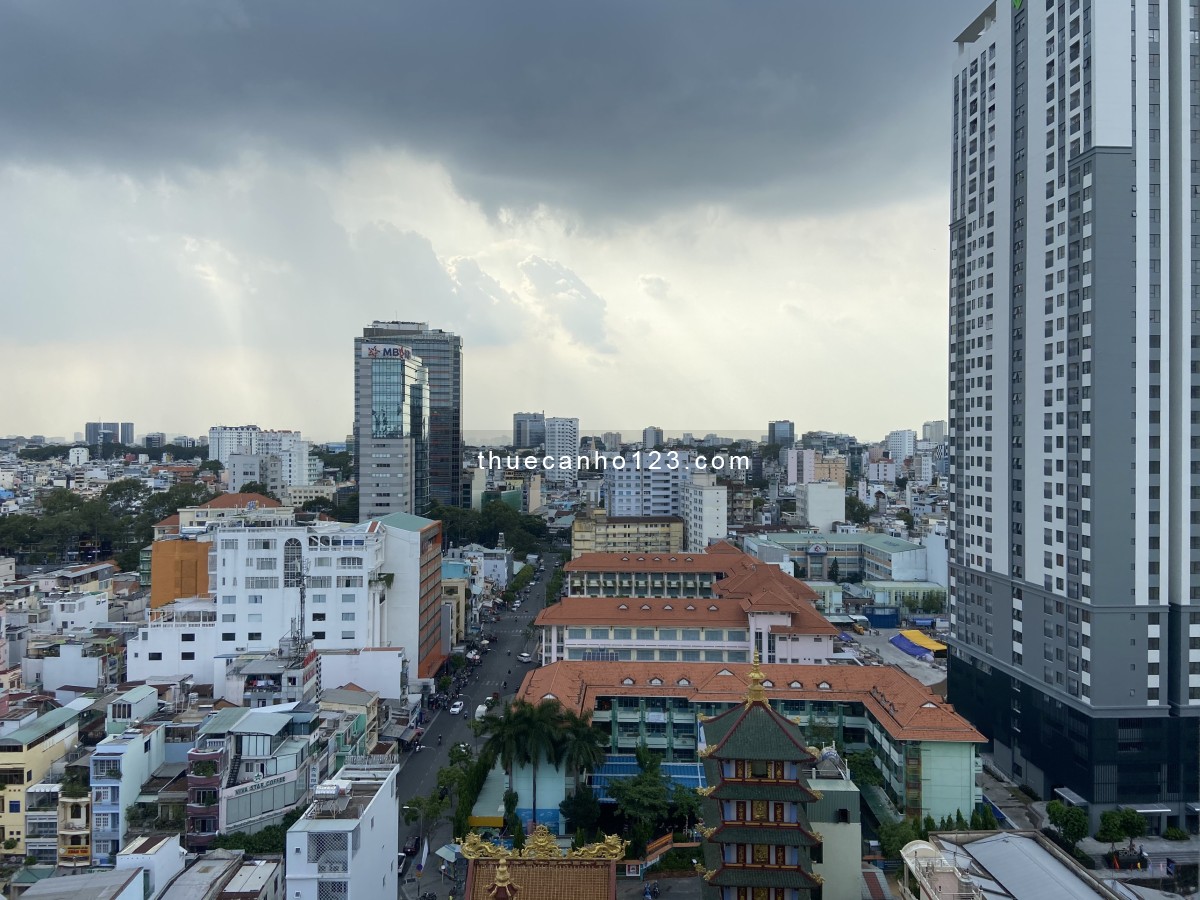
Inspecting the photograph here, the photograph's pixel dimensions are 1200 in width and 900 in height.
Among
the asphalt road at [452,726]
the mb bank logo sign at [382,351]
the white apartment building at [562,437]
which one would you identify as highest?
the mb bank logo sign at [382,351]

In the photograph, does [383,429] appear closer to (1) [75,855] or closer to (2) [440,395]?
(2) [440,395]

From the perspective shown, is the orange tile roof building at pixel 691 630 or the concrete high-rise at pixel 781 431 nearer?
the orange tile roof building at pixel 691 630

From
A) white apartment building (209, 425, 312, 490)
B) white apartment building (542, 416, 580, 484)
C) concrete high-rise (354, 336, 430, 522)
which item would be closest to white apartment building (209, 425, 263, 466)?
white apartment building (209, 425, 312, 490)

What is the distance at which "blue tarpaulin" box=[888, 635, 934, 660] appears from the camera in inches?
1741

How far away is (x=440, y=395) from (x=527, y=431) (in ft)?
356

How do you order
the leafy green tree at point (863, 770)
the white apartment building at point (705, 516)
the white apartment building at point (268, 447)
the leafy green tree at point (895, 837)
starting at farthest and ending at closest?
the white apartment building at point (268, 447) → the white apartment building at point (705, 516) → the leafy green tree at point (863, 770) → the leafy green tree at point (895, 837)

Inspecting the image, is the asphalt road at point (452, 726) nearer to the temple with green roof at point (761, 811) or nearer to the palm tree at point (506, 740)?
the palm tree at point (506, 740)

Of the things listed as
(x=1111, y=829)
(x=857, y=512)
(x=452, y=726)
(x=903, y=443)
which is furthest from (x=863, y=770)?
(x=903, y=443)

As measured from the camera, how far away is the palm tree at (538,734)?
22953mm

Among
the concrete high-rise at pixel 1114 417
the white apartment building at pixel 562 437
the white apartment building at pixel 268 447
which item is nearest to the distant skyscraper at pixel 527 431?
the white apartment building at pixel 562 437

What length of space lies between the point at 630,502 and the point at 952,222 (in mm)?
48176

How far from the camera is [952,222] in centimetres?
3391

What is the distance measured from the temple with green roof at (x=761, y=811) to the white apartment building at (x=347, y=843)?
24.6 ft

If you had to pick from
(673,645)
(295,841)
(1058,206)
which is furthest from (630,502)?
(295,841)
